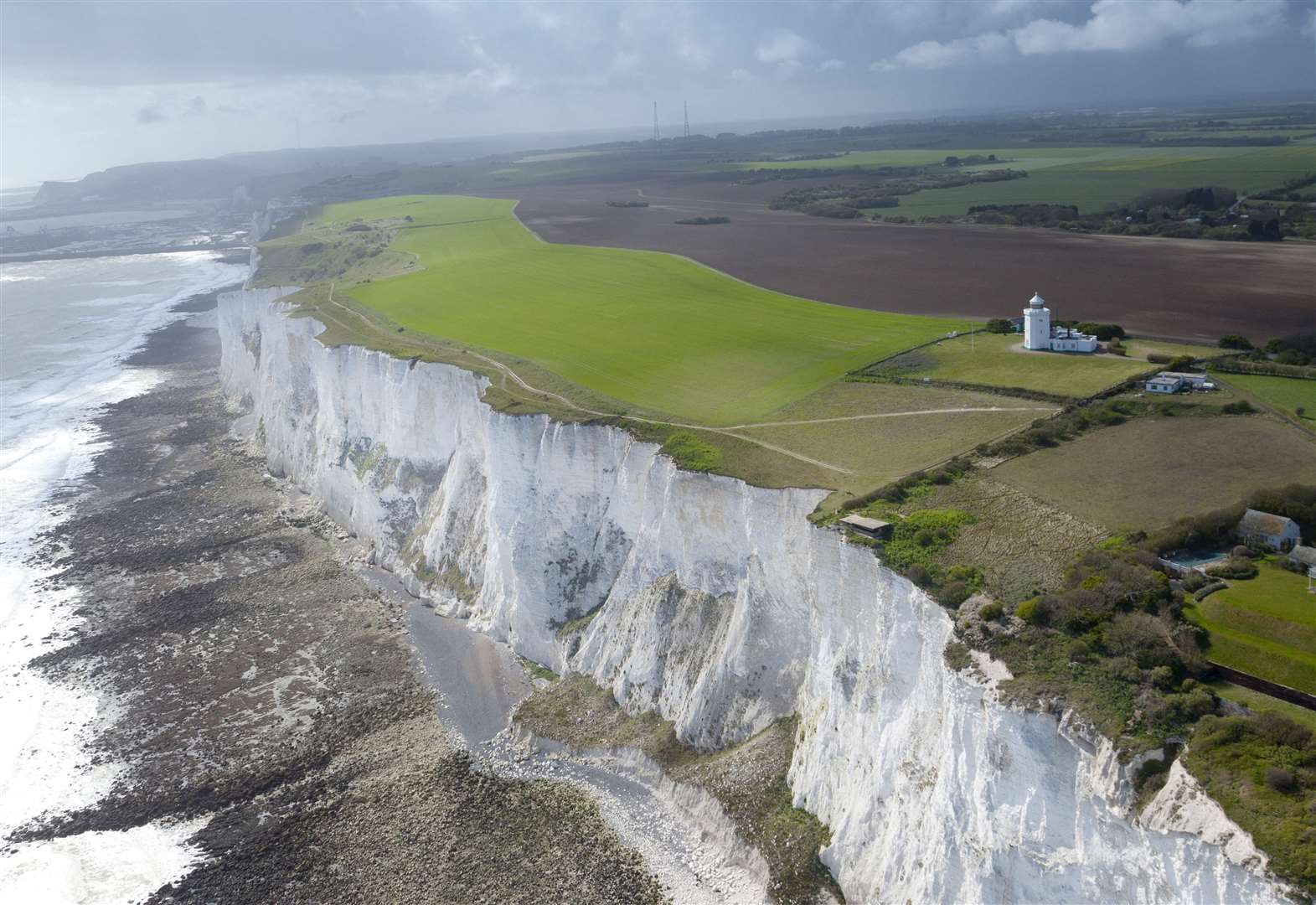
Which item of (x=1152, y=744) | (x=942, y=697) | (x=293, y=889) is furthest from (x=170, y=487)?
(x=1152, y=744)

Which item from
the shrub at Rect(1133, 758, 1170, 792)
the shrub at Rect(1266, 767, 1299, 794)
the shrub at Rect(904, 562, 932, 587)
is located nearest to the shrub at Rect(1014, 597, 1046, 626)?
the shrub at Rect(904, 562, 932, 587)

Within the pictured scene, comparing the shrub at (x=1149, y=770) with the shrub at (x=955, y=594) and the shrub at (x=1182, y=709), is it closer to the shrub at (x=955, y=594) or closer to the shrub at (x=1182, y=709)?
the shrub at (x=1182, y=709)

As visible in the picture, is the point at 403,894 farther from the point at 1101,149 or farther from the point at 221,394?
the point at 1101,149

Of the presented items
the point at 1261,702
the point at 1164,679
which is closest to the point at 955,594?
the point at 1164,679

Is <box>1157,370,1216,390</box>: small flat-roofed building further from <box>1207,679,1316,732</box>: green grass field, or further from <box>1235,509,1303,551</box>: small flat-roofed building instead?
<box>1207,679,1316,732</box>: green grass field

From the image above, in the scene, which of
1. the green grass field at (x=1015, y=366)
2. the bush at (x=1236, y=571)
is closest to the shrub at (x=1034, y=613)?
the bush at (x=1236, y=571)
